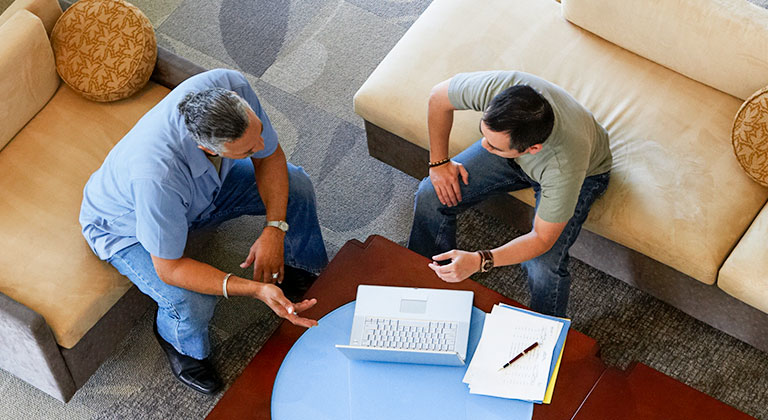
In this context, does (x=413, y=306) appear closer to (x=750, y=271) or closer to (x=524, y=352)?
(x=524, y=352)

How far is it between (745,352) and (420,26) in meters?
1.44

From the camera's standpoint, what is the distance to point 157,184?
6.87 feet

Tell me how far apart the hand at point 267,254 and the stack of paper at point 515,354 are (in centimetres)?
66

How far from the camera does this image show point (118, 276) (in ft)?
7.82

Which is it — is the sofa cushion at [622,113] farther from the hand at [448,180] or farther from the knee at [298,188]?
the knee at [298,188]

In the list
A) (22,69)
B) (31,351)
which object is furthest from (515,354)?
(22,69)

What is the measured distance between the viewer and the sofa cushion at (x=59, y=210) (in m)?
2.30

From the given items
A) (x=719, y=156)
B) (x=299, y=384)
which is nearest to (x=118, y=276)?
(x=299, y=384)

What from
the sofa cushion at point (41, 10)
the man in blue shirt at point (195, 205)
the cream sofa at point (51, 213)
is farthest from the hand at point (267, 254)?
the sofa cushion at point (41, 10)

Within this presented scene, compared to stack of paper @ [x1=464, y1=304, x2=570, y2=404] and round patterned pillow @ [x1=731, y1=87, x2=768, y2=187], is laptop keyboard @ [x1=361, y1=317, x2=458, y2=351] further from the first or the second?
round patterned pillow @ [x1=731, y1=87, x2=768, y2=187]

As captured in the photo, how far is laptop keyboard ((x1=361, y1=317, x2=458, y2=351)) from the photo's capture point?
206 cm

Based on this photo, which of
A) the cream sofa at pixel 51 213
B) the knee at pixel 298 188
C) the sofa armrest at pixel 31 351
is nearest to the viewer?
the sofa armrest at pixel 31 351

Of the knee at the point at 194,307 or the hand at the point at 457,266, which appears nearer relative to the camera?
the hand at the point at 457,266

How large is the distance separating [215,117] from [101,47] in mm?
771
